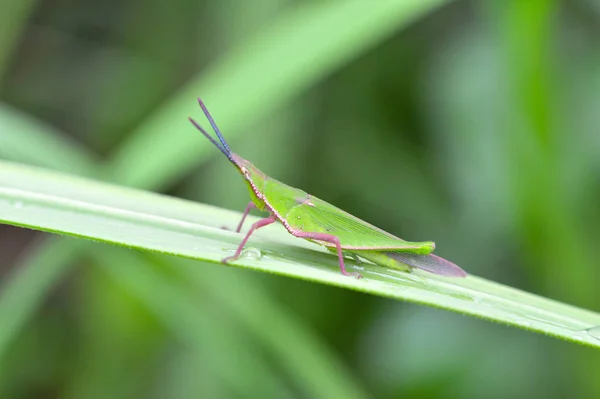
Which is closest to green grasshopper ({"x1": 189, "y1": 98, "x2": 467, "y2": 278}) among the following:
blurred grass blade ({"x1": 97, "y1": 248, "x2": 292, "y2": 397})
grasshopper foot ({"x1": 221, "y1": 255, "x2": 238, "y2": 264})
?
grasshopper foot ({"x1": 221, "y1": 255, "x2": 238, "y2": 264})

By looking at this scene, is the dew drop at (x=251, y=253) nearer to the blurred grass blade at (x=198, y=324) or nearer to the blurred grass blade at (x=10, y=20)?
the blurred grass blade at (x=198, y=324)

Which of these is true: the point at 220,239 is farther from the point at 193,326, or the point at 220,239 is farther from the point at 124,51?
the point at 124,51

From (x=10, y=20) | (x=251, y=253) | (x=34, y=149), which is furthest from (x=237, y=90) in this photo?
(x=10, y=20)

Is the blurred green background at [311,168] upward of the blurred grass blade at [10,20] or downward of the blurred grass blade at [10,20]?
downward

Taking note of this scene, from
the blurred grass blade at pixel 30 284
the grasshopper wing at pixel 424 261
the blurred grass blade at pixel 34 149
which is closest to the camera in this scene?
the grasshopper wing at pixel 424 261

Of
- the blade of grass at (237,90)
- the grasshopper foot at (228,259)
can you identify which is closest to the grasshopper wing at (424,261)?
the grasshopper foot at (228,259)

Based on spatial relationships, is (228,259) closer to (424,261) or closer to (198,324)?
(424,261)
